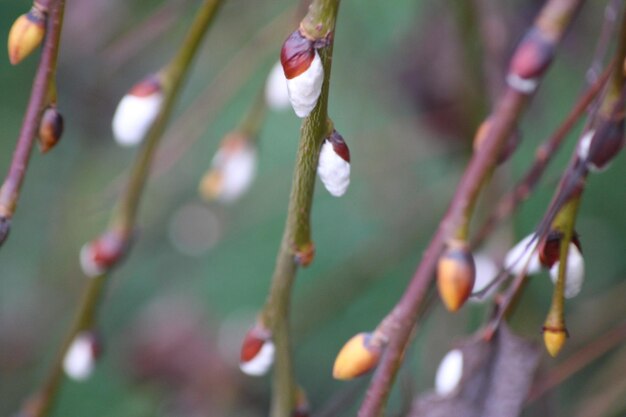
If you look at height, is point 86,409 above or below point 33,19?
below

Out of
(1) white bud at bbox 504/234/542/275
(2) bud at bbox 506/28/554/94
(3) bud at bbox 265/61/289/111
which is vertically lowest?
(1) white bud at bbox 504/234/542/275

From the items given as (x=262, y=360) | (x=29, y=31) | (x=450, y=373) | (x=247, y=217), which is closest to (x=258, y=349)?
(x=262, y=360)

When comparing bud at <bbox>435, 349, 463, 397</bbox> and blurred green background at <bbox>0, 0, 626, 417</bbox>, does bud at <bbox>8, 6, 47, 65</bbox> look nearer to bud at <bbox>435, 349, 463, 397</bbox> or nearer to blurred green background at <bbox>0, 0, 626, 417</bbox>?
bud at <bbox>435, 349, 463, 397</bbox>

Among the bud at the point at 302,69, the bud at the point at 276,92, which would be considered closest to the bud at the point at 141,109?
the bud at the point at 276,92

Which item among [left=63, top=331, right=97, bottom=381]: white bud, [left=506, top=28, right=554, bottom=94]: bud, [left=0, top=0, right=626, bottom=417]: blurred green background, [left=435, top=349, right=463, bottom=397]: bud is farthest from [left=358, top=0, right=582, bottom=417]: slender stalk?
[left=0, top=0, right=626, bottom=417]: blurred green background

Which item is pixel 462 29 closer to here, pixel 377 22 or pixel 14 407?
pixel 377 22

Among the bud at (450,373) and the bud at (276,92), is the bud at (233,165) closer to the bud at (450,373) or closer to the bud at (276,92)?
the bud at (276,92)

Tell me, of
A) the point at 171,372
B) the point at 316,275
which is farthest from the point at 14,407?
the point at 316,275

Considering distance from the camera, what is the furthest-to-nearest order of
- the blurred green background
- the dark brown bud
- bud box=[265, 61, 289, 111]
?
the blurred green background, bud box=[265, 61, 289, 111], the dark brown bud
